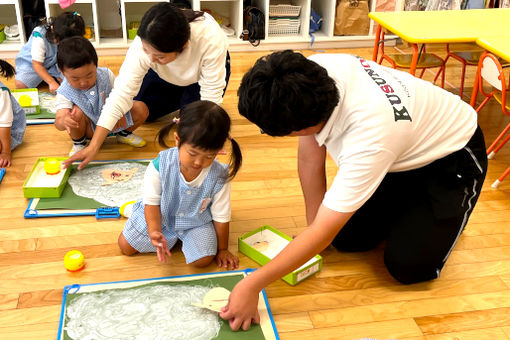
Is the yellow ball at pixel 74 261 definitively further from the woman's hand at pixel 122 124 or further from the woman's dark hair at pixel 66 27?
the woman's dark hair at pixel 66 27

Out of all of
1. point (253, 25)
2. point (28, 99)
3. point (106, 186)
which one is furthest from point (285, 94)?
point (253, 25)

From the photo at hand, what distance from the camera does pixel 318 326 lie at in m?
1.47

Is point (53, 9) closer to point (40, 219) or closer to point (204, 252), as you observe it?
point (40, 219)

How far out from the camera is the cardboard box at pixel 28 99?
8.78 feet

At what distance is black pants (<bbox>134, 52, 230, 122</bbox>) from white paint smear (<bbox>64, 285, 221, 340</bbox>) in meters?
1.21

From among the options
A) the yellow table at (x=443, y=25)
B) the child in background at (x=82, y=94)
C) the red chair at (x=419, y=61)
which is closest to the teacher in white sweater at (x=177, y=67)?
the child in background at (x=82, y=94)

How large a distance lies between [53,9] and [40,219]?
2.23m

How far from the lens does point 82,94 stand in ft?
7.45

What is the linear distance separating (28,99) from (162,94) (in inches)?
29.0

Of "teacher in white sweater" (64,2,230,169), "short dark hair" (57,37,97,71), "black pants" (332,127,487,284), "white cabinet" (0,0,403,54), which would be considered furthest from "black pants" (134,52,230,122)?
"white cabinet" (0,0,403,54)

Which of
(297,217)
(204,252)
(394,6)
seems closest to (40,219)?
(204,252)

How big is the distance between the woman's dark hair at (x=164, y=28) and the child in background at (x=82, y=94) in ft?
1.46

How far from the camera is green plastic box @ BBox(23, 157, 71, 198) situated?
195 cm

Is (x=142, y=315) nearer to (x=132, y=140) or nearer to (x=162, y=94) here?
(x=132, y=140)
